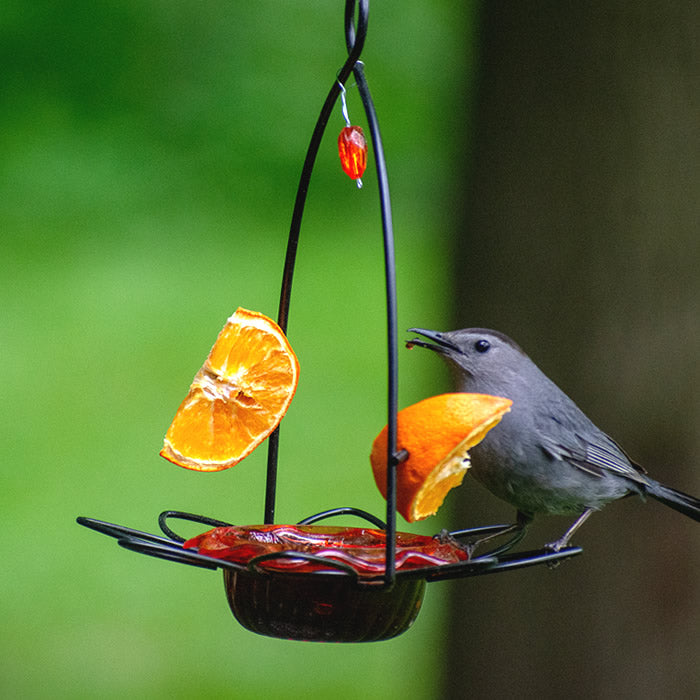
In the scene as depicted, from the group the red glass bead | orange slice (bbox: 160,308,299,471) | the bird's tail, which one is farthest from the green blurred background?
the red glass bead

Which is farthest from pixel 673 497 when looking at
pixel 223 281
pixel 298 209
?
pixel 223 281

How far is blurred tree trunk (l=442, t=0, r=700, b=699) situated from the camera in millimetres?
2924

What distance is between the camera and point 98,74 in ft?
14.3

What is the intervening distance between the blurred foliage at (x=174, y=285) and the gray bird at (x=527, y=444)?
92.1 inches

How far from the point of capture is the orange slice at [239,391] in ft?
6.45

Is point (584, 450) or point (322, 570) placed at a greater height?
point (584, 450)

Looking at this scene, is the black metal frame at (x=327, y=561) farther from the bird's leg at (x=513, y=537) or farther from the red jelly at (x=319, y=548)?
the bird's leg at (x=513, y=537)

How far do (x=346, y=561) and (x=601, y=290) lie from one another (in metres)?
1.90

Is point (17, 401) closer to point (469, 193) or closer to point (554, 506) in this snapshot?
point (469, 193)

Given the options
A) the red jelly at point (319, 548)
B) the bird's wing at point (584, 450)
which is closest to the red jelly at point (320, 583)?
the red jelly at point (319, 548)

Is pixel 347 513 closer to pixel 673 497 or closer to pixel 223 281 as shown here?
pixel 673 497

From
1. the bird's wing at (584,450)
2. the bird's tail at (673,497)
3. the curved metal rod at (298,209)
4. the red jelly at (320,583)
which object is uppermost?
the curved metal rod at (298,209)

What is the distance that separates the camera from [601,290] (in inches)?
123

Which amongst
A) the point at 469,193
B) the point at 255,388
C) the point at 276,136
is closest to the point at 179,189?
the point at 276,136
